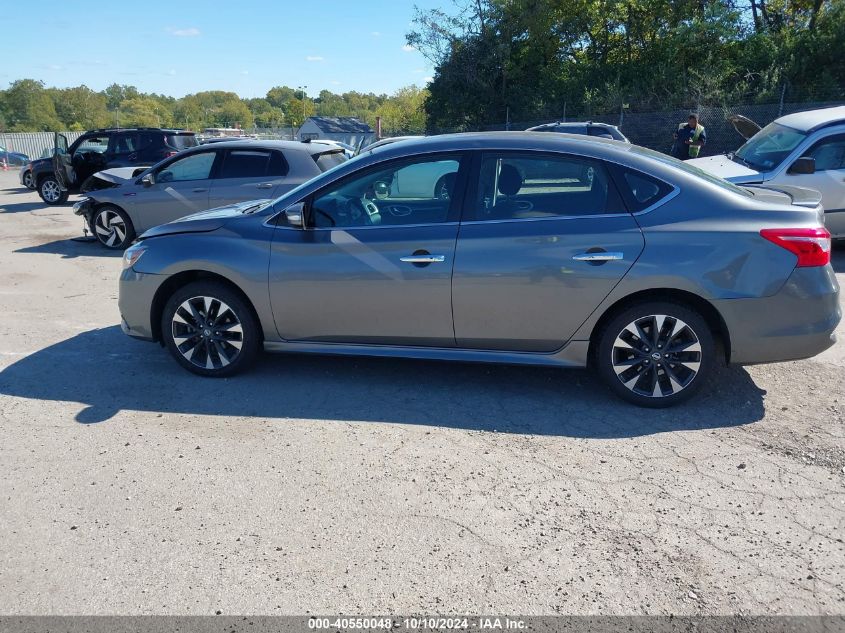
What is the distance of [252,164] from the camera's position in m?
9.88

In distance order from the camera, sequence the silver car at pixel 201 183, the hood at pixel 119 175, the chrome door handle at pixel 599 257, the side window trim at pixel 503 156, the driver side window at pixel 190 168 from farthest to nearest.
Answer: the hood at pixel 119 175
the driver side window at pixel 190 168
the silver car at pixel 201 183
the side window trim at pixel 503 156
the chrome door handle at pixel 599 257

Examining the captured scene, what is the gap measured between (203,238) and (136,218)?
614 centimetres

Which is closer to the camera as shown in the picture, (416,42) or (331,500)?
(331,500)

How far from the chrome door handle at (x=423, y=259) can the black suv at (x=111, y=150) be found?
1234cm

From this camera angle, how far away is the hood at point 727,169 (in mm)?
9145

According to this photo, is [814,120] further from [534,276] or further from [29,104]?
[29,104]

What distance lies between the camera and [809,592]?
2.87 meters

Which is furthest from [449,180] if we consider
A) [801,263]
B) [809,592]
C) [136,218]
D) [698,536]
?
→ [136,218]

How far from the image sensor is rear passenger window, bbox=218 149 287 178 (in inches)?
385

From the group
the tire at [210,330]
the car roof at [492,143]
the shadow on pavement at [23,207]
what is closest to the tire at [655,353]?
the car roof at [492,143]

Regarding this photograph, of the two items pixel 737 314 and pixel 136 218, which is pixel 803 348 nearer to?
pixel 737 314

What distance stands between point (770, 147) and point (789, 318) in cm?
650

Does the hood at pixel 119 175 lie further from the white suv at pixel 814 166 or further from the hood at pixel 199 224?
the white suv at pixel 814 166

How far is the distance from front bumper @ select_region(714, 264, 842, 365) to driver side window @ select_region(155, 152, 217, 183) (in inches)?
308
